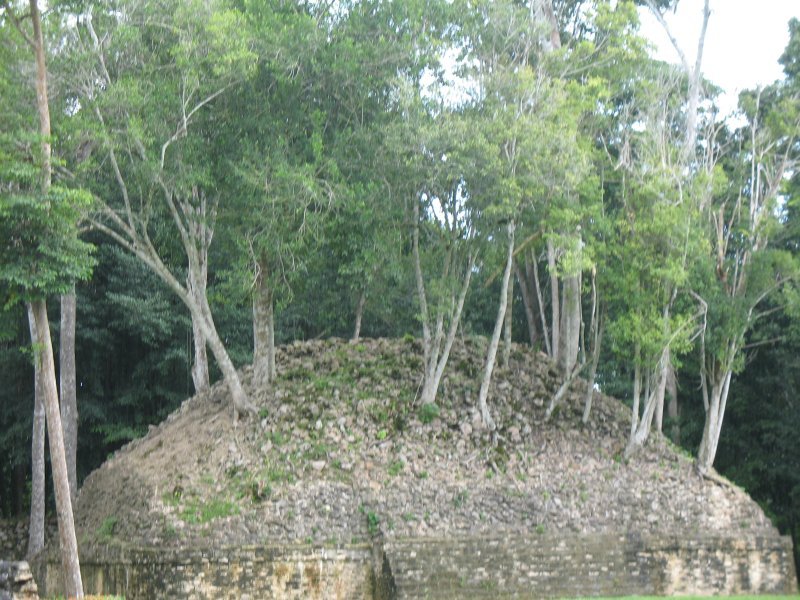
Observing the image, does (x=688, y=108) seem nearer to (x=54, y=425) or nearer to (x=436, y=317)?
(x=436, y=317)

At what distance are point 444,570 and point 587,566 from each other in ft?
8.53

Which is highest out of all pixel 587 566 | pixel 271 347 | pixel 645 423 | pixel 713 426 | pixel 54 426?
pixel 271 347

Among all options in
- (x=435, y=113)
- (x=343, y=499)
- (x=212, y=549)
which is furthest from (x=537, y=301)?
(x=212, y=549)

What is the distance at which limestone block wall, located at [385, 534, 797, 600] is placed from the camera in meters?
17.6

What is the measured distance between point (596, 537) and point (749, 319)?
6.45 meters

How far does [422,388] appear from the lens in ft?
71.1

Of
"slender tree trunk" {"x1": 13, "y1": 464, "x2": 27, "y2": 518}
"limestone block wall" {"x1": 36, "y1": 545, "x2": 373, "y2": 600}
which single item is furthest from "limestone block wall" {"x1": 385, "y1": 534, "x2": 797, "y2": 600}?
"slender tree trunk" {"x1": 13, "y1": 464, "x2": 27, "y2": 518}

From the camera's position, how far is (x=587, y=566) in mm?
18188

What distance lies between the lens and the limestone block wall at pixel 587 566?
17.6 metres

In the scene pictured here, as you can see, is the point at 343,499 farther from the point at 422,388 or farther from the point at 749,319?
the point at 749,319

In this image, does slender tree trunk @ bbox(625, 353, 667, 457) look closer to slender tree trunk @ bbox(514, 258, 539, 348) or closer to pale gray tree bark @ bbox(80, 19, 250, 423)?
slender tree trunk @ bbox(514, 258, 539, 348)

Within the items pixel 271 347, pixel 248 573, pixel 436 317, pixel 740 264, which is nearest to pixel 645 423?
pixel 740 264

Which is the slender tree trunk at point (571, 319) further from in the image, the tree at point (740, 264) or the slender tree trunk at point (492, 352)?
the tree at point (740, 264)

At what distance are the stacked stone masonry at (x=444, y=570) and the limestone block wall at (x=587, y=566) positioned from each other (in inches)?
0.7
